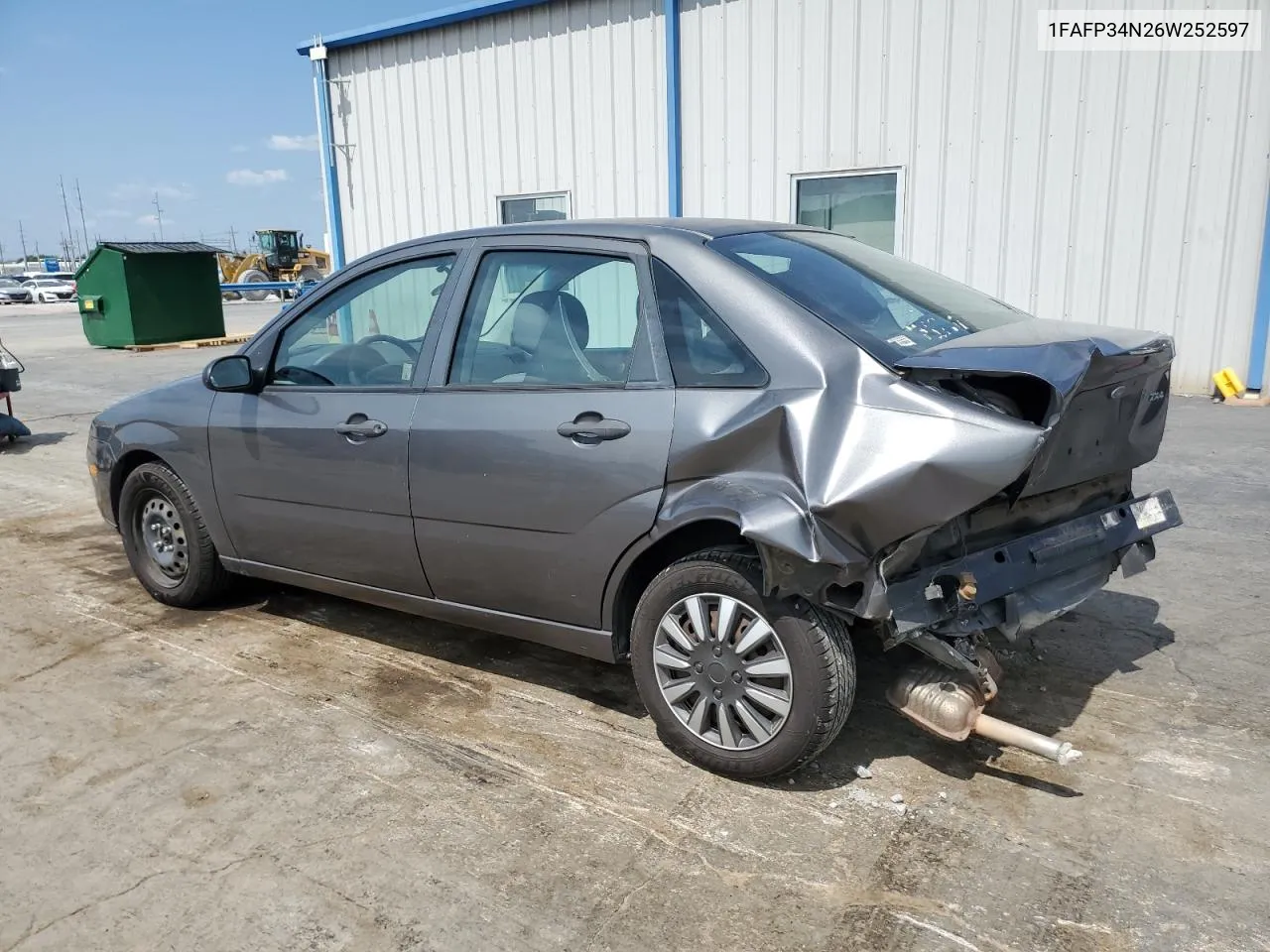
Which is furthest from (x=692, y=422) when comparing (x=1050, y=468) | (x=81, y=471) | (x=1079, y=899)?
(x=81, y=471)

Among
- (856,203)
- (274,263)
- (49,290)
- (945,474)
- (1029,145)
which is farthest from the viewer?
(49,290)

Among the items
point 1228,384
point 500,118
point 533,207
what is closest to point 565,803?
point 1228,384

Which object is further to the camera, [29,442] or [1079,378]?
[29,442]

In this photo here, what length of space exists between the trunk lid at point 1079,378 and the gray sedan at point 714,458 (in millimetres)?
14

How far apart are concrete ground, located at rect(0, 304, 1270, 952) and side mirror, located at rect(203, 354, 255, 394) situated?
1148 mm

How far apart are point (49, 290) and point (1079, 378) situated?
56599 mm

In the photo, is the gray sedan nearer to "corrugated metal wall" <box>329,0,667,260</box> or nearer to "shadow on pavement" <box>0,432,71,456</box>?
"shadow on pavement" <box>0,432,71,456</box>

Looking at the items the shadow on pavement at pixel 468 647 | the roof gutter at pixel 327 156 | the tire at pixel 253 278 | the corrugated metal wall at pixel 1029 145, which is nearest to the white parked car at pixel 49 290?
the tire at pixel 253 278

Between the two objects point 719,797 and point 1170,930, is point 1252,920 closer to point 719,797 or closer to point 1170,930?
point 1170,930

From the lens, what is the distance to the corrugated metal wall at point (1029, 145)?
29.3 feet

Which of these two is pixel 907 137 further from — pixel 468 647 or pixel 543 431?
pixel 543 431

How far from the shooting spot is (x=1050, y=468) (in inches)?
120

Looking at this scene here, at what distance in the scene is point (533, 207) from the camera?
12547mm

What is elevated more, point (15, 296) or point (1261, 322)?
point (1261, 322)
